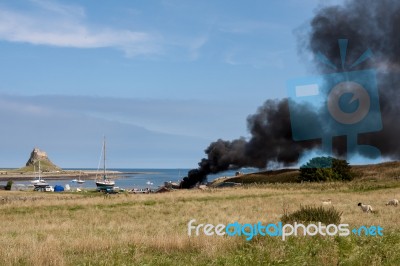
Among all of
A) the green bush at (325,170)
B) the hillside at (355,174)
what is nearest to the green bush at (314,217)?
the green bush at (325,170)

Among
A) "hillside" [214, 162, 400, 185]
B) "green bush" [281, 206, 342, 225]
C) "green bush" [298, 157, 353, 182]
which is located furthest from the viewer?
"hillside" [214, 162, 400, 185]

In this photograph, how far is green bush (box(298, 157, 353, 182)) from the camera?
2362 inches

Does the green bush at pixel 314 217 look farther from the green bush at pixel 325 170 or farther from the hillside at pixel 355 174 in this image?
the hillside at pixel 355 174

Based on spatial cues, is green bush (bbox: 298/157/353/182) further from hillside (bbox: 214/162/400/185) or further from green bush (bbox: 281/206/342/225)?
green bush (bbox: 281/206/342/225)

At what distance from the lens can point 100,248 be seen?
41.5ft

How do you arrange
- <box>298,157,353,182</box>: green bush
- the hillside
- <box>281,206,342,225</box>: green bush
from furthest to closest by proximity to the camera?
the hillside, <box>298,157,353,182</box>: green bush, <box>281,206,342,225</box>: green bush

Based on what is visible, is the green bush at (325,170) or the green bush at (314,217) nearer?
the green bush at (314,217)

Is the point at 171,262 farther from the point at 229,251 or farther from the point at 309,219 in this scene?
the point at 309,219

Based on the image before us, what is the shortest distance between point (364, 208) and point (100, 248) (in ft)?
55.7

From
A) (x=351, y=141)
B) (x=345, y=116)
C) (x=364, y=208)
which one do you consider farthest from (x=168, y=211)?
(x=351, y=141)

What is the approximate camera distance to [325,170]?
196 feet

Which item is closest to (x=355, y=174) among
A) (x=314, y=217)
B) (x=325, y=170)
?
(x=325, y=170)

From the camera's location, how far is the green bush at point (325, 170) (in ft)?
197

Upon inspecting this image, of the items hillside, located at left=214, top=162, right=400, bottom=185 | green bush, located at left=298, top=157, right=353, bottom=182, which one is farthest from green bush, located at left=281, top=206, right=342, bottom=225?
hillside, located at left=214, top=162, right=400, bottom=185
